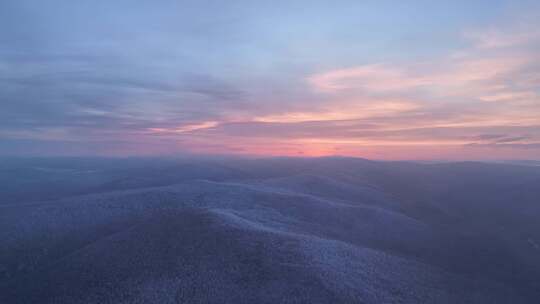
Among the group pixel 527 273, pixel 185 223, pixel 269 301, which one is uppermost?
pixel 185 223

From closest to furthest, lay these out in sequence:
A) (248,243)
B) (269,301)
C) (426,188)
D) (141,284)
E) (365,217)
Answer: (269,301)
(141,284)
(248,243)
(365,217)
(426,188)

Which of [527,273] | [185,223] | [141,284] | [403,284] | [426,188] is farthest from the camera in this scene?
[426,188]

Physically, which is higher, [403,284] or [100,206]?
[100,206]

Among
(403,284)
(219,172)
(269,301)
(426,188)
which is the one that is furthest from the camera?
(219,172)

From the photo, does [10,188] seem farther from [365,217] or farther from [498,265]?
[498,265]

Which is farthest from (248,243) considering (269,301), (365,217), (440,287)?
(365,217)

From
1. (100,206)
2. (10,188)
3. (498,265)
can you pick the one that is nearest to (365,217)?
(498,265)

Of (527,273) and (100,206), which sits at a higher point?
(100,206)

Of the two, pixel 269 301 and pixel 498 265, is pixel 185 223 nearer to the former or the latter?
pixel 269 301

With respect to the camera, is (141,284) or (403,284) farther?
(403,284)
